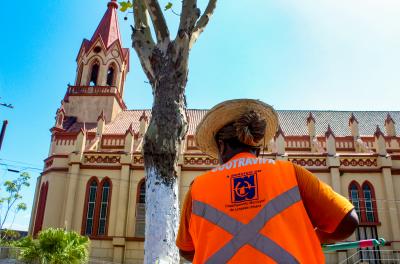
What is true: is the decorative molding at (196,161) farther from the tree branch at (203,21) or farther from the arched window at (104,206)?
the tree branch at (203,21)

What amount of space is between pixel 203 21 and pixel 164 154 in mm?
2623

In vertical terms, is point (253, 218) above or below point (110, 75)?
below

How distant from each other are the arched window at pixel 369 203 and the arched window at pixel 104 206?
13.2 meters

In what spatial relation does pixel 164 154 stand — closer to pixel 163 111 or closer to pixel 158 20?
pixel 163 111

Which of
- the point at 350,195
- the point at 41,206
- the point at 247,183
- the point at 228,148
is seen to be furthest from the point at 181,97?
the point at 41,206

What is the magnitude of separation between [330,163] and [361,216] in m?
2.97

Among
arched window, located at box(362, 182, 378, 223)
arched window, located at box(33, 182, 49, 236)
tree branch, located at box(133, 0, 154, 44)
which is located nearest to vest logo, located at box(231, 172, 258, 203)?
tree branch, located at box(133, 0, 154, 44)

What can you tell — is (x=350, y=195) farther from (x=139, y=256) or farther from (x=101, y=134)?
(x=101, y=134)

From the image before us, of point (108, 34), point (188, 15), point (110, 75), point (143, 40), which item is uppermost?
point (108, 34)

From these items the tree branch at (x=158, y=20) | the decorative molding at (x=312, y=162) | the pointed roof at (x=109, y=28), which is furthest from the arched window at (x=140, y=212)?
the tree branch at (x=158, y=20)

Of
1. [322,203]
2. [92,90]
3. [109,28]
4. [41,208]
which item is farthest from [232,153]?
[109,28]

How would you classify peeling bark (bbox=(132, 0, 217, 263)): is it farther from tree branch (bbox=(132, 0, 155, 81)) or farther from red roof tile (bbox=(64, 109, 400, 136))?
red roof tile (bbox=(64, 109, 400, 136))

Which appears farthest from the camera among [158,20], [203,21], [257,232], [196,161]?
[196,161]

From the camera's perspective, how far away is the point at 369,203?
18.8 m
